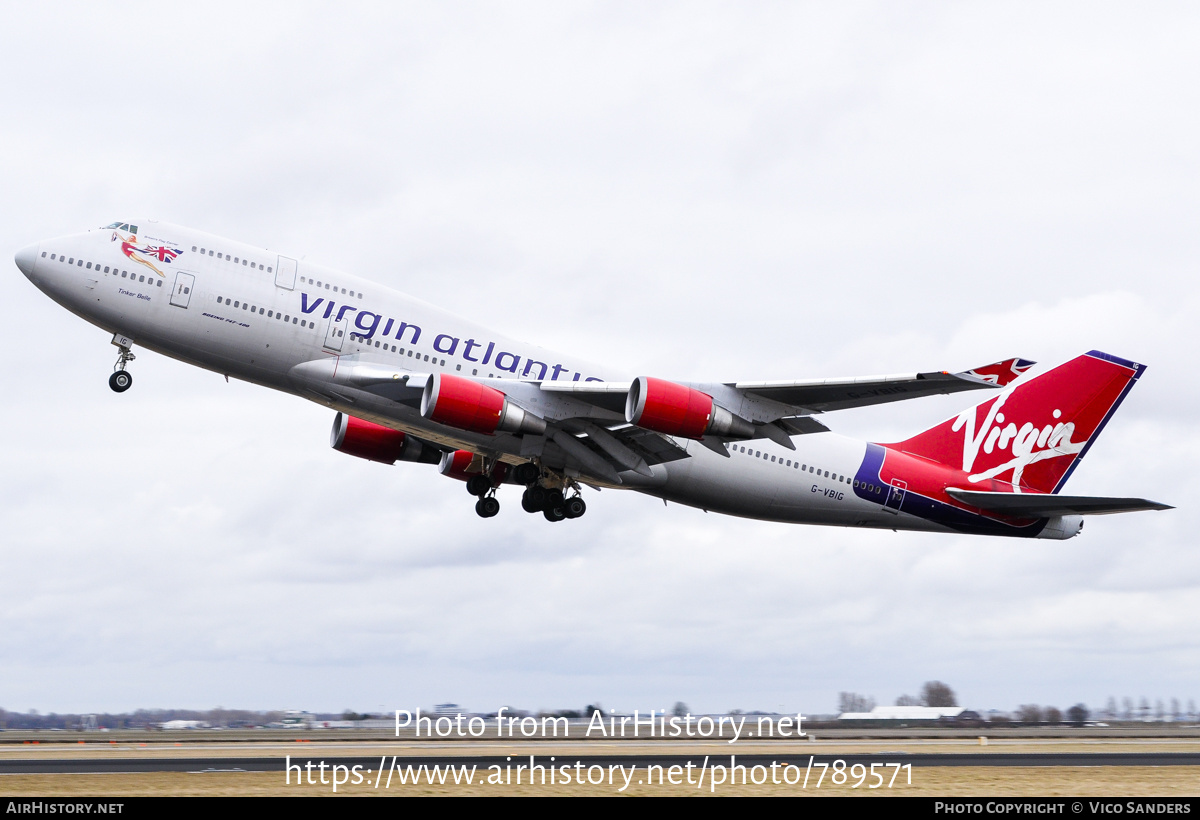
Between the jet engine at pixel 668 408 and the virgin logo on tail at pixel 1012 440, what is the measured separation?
12.8 meters

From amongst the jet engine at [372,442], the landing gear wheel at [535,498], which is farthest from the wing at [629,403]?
the jet engine at [372,442]

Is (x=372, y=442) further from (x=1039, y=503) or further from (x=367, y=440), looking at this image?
(x=1039, y=503)

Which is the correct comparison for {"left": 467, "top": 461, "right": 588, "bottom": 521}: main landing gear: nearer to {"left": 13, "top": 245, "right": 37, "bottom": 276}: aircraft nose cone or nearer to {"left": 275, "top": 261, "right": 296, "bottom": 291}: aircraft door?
{"left": 275, "top": 261, "right": 296, "bottom": 291}: aircraft door

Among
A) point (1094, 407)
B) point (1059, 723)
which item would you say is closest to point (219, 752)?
point (1094, 407)

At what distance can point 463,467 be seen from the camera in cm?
3838

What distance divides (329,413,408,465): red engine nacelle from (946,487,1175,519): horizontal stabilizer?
17762 mm

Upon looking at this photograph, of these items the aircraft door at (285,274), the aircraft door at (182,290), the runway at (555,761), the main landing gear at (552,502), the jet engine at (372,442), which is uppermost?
the aircraft door at (285,274)

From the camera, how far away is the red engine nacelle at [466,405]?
2941cm

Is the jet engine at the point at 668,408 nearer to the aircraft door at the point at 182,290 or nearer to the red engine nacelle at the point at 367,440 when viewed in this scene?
the red engine nacelle at the point at 367,440

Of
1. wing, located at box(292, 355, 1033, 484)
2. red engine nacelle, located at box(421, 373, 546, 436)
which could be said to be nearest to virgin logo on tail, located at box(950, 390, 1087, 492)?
wing, located at box(292, 355, 1033, 484)

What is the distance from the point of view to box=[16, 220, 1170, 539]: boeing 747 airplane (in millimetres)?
29859

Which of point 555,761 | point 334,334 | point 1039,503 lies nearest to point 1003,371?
point 1039,503

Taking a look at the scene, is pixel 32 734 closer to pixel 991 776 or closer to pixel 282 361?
pixel 282 361

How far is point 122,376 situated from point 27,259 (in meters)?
3.70
